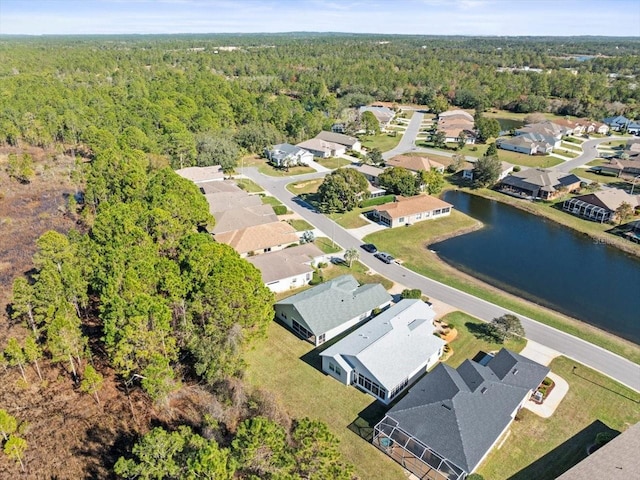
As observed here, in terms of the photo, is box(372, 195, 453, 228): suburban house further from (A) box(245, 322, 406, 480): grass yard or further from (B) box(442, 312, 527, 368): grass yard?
(A) box(245, 322, 406, 480): grass yard

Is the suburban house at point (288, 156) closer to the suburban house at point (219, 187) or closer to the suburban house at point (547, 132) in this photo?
the suburban house at point (219, 187)

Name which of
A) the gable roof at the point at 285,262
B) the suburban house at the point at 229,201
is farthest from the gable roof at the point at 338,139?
the gable roof at the point at 285,262

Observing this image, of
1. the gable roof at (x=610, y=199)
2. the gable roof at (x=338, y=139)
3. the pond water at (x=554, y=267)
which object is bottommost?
the pond water at (x=554, y=267)

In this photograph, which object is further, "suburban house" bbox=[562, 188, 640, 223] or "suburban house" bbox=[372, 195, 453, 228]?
"suburban house" bbox=[562, 188, 640, 223]

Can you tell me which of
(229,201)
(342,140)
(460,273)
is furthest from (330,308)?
(342,140)

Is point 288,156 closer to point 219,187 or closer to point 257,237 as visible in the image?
point 219,187

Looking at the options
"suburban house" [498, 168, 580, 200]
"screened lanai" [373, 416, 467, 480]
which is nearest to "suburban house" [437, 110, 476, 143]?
"suburban house" [498, 168, 580, 200]

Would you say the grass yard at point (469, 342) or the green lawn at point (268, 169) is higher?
the green lawn at point (268, 169)
